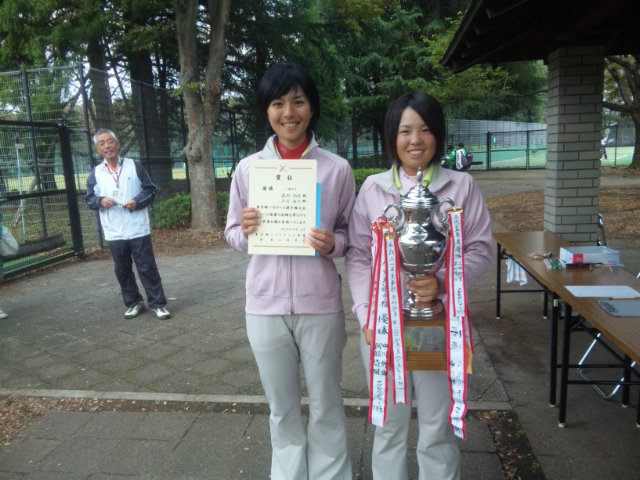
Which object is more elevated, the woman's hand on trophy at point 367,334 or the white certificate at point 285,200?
the white certificate at point 285,200

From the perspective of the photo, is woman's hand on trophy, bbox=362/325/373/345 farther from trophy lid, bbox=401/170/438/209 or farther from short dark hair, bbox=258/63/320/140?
short dark hair, bbox=258/63/320/140

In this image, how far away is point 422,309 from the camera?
2.09 meters

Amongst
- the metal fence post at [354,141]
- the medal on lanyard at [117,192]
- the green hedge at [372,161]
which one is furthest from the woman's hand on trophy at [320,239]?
the green hedge at [372,161]

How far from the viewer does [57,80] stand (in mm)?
8688

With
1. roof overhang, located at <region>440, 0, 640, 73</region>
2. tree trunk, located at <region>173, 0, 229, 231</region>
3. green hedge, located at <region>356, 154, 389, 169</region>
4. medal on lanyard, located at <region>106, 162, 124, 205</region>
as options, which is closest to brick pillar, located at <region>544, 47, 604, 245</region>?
roof overhang, located at <region>440, 0, 640, 73</region>

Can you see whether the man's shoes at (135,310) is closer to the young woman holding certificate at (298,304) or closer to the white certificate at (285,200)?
the young woman holding certificate at (298,304)

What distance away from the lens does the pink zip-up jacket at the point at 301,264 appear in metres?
2.24

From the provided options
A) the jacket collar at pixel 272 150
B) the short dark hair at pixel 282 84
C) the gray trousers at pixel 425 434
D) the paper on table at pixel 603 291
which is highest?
the short dark hair at pixel 282 84

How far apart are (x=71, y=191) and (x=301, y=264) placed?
23.7 ft

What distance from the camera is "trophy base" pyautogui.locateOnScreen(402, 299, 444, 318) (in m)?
2.08

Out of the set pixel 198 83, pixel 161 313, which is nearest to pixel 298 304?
pixel 161 313

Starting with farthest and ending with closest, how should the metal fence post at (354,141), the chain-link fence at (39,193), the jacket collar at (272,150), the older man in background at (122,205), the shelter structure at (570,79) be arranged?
the metal fence post at (354,141), the chain-link fence at (39,193), the older man in background at (122,205), the shelter structure at (570,79), the jacket collar at (272,150)

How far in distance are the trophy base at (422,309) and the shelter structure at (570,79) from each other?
2.71 m

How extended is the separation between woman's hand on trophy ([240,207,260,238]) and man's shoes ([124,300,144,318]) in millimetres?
3763
